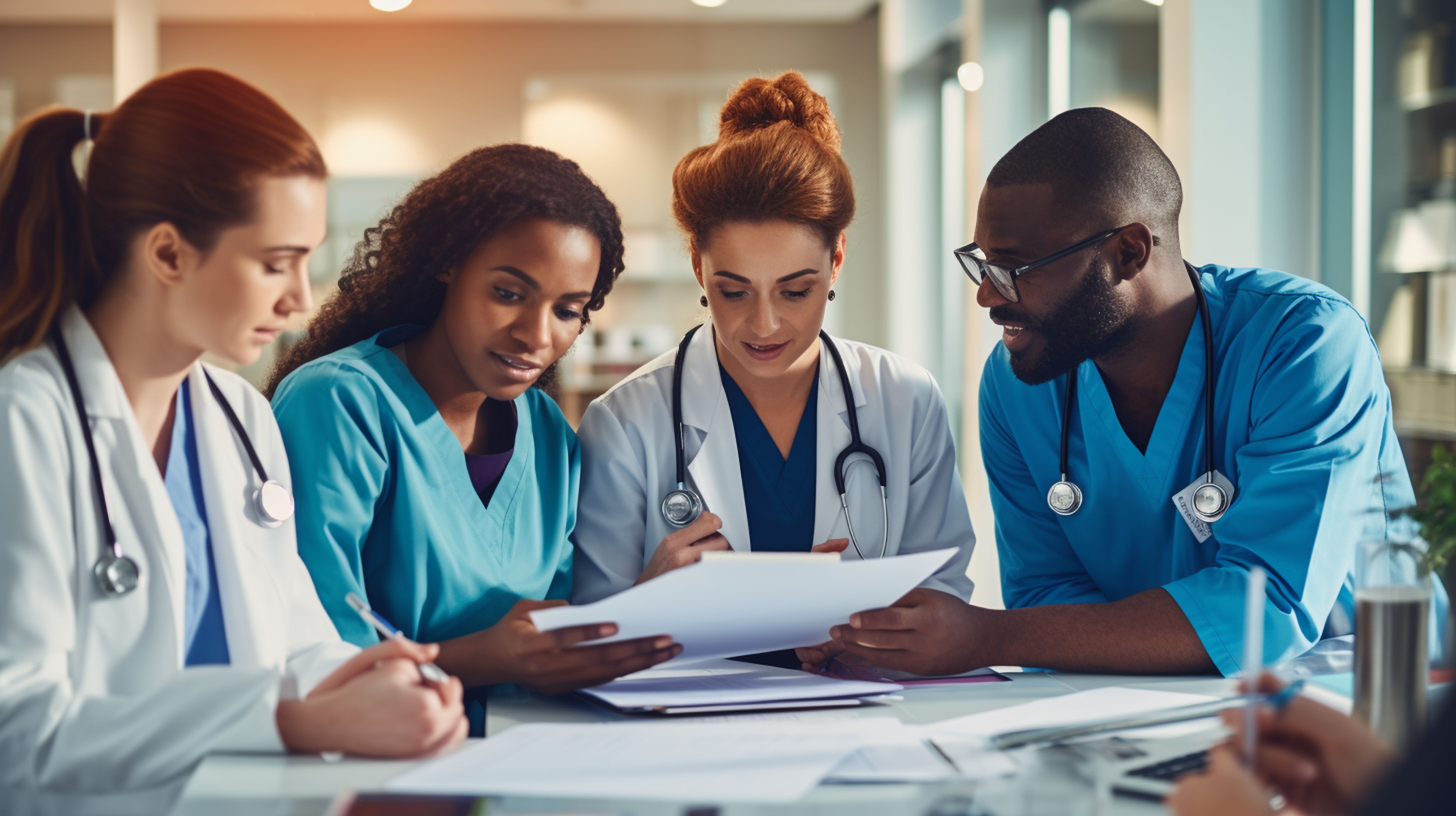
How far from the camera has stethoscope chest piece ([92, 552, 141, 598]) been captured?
39.0 inches

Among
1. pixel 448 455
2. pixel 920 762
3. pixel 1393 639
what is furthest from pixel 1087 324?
pixel 448 455

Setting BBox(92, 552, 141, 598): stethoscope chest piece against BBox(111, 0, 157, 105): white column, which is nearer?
BBox(92, 552, 141, 598): stethoscope chest piece

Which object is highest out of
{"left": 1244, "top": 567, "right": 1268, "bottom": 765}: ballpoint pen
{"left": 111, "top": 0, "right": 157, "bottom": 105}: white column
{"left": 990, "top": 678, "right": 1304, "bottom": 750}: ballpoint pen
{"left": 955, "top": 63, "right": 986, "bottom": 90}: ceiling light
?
{"left": 111, "top": 0, "right": 157, "bottom": 105}: white column

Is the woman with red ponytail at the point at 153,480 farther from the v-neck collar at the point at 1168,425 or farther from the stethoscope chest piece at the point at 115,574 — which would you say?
the v-neck collar at the point at 1168,425

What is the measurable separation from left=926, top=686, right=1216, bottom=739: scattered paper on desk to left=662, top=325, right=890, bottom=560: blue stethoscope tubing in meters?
0.45

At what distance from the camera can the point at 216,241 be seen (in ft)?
3.46

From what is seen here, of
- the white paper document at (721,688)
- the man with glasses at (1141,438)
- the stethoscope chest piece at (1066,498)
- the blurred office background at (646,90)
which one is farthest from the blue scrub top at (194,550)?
the blurred office background at (646,90)

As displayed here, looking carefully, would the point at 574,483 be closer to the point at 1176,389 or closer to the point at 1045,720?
the point at 1045,720

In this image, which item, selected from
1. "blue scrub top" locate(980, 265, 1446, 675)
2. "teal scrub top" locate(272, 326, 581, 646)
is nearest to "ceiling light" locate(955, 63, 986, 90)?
"blue scrub top" locate(980, 265, 1446, 675)

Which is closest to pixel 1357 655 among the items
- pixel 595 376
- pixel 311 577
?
pixel 311 577

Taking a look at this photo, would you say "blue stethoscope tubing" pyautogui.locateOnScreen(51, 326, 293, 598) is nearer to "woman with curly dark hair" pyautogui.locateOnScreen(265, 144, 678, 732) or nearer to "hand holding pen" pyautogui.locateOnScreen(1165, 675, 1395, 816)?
"woman with curly dark hair" pyautogui.locateOnScreen(265, 144, 678, 732)

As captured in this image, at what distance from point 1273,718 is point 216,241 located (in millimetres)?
1040

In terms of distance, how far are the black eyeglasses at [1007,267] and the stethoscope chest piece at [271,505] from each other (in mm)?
975

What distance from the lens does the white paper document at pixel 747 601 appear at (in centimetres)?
106
